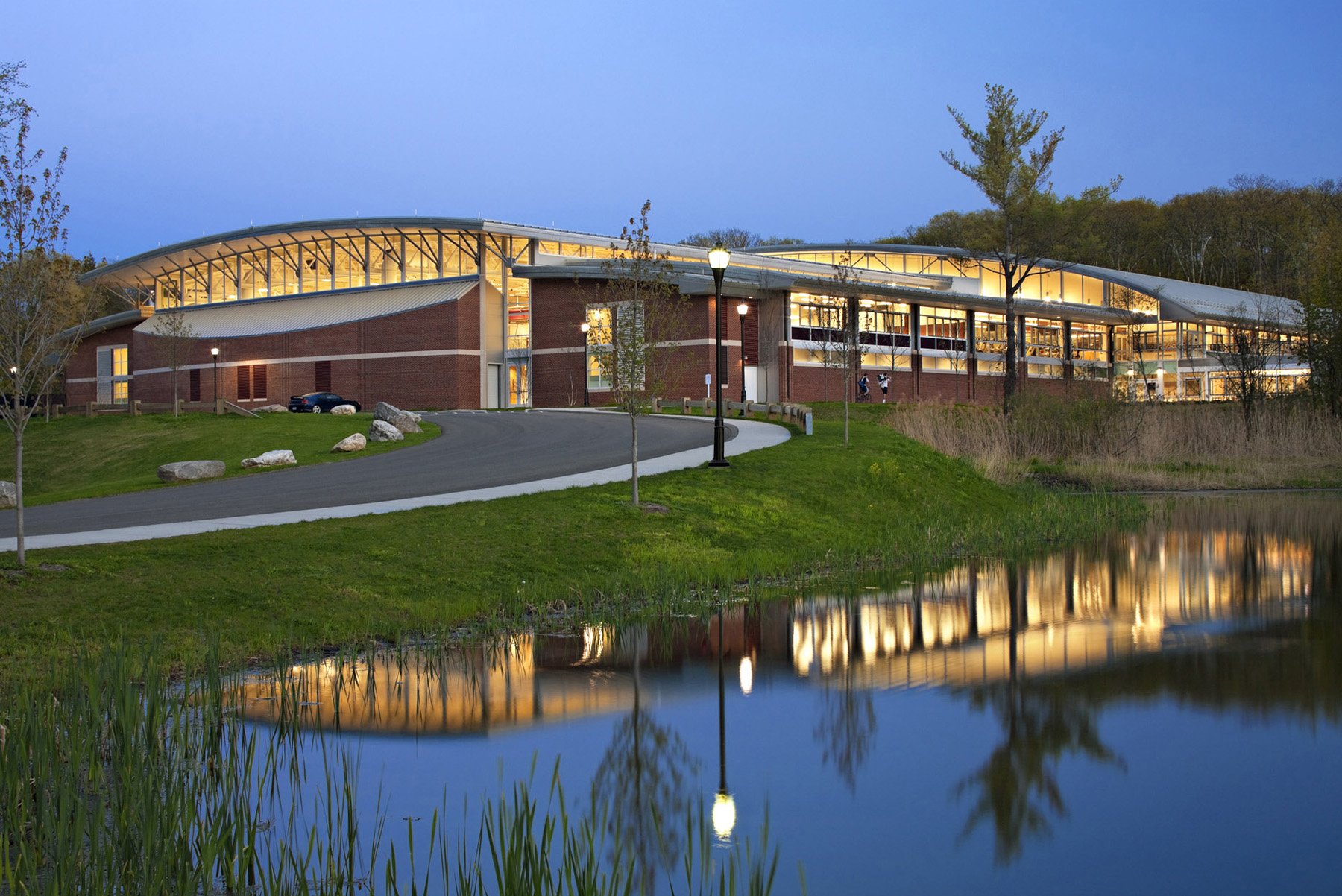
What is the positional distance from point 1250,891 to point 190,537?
45.0 ft

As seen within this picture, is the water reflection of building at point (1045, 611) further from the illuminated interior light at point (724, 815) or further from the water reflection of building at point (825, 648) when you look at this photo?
the illuminated interior light at point (724, 815)

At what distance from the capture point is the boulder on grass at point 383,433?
119ft

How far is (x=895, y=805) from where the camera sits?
25.5ft

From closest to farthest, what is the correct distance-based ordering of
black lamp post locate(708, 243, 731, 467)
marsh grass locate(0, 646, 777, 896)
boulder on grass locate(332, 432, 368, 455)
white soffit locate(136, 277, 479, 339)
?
marsh grass locate(0, 646, 777, 896), black lamp post locate(708, 243, 731, 467), boulder on grass locate(332, 432, 368, 455), white soffit locate(136, 277, 479, 339)

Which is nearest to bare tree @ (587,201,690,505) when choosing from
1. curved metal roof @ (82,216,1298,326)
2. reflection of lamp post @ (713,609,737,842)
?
reflection of lamp post @ (713,609,737,842)

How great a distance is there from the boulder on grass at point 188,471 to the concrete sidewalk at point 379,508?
10.8 metres

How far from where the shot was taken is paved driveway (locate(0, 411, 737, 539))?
20.9 meters

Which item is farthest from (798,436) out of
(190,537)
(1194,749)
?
(1194,749)

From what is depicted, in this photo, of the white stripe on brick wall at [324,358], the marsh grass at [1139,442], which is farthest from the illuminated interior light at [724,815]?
the white stripe on brick wall at [324,358]

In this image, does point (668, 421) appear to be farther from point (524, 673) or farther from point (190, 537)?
point (524, 673)

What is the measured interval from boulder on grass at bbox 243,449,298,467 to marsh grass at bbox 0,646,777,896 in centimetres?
2304

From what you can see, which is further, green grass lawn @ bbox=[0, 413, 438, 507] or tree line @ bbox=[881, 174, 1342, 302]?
tree line @ bbox=[881, 174, 1342, 302]

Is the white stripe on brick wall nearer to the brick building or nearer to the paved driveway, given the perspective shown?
the brick building

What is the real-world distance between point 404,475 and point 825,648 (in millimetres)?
15860
